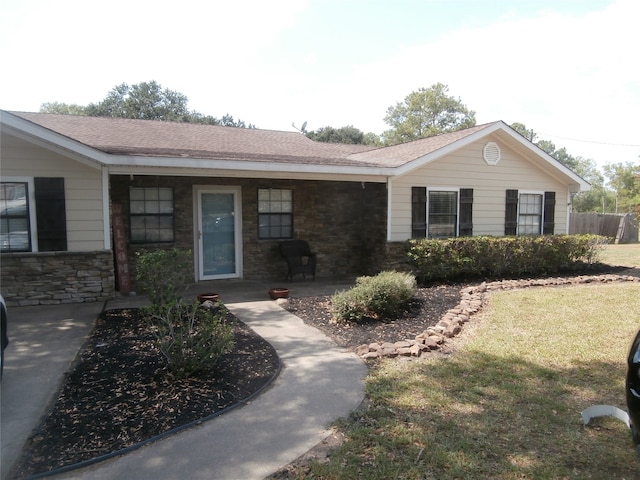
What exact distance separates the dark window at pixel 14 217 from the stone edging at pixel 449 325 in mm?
6077

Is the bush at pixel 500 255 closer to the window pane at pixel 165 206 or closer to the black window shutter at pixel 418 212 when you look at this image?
the black window shutter at pixel 418 212

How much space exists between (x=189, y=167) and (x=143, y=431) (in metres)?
5.47

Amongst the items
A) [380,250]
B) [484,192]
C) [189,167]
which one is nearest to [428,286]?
[380,250]

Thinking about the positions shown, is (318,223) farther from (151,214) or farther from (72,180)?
(72,180)

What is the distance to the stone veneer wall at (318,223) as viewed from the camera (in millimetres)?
9500

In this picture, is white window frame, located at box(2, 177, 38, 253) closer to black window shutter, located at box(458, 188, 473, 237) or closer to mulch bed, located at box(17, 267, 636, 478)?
mulch bed, located at box(17, 267, 636, 478)

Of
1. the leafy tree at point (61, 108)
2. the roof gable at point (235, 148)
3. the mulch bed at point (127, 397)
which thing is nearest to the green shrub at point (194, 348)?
the mulch bed at point (127, 397)

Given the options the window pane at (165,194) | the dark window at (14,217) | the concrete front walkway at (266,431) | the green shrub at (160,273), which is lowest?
the concrete front walkway at (266,431)

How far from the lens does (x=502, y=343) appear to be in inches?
208

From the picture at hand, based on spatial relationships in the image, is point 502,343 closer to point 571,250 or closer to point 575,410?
point 575,410

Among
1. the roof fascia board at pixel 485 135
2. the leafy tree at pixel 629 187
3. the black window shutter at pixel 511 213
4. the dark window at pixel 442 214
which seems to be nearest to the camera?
the roof fascia board at pixel 485 135

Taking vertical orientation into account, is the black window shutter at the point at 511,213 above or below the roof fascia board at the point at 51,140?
below

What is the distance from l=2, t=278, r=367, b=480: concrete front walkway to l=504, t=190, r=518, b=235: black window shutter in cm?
830

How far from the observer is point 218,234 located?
9945 millimetres
